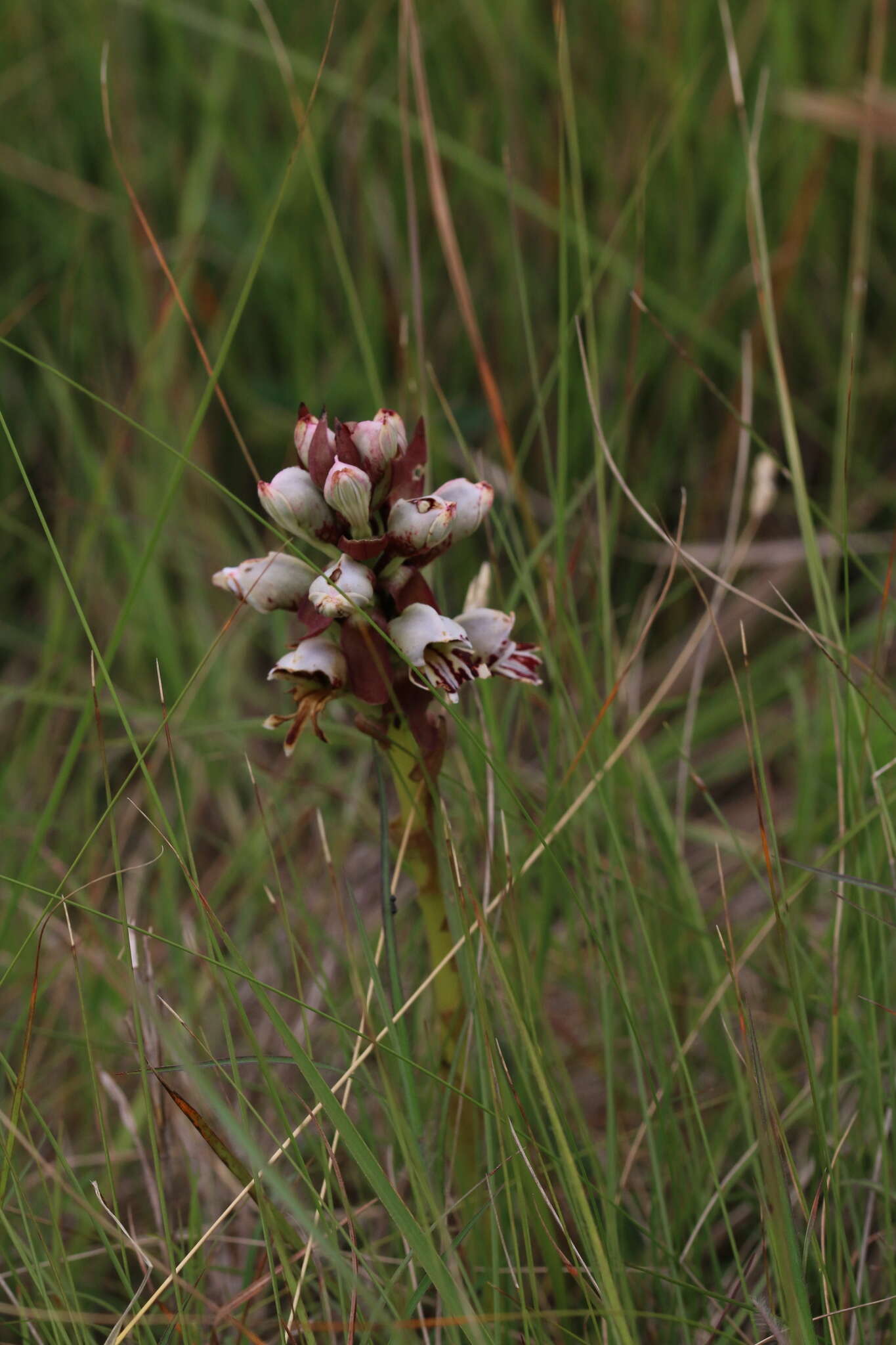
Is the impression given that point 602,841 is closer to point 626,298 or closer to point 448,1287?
point 448,1287

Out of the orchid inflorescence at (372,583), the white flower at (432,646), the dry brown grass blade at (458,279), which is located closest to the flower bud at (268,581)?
the orchid inflorescence at (372,583)

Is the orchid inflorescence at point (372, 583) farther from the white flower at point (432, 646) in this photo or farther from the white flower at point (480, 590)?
the white flower at point (480, 590)

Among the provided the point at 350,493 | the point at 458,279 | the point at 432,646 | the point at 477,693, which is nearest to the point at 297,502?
the point at 350,493

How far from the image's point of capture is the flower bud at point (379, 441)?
106 cm

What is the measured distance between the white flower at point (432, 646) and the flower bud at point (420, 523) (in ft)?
0.19

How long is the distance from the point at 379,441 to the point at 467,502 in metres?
0.10

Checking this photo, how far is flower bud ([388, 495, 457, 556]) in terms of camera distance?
1.04 meters

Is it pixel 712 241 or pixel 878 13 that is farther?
pixel 712 241

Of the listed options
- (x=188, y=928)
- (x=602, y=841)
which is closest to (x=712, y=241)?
(x=602, y=841)

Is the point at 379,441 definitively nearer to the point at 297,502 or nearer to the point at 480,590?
the point at 297,502

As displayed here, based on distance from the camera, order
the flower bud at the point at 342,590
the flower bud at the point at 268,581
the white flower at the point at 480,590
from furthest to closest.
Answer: the white flower at the point at 480,590
the flower bud at the point at 268,581
the flower bud at the point at 342,590

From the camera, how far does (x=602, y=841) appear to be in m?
1.64

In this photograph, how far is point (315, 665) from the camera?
3.41 feet

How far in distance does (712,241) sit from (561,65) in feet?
2.84
